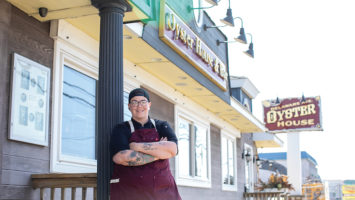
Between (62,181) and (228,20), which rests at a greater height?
(228,20)

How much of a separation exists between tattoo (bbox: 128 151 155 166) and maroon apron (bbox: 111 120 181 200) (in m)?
0.06

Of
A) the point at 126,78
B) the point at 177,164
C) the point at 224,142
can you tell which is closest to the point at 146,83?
the point at 126,78

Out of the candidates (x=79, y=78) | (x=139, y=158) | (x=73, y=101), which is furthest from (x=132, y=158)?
(x=79, y=78)

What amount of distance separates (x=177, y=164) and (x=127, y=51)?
3.50 meters

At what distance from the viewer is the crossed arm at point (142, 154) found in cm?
387

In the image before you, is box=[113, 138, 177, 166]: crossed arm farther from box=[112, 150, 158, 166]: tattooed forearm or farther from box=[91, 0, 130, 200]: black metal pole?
box=[91, 0, 130, 200]: black metal pole

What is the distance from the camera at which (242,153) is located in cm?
1627

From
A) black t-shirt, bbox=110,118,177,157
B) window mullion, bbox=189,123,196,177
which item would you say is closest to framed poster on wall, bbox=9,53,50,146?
black t-shirt, bbox=110,118,177,157

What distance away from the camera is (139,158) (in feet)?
12.7

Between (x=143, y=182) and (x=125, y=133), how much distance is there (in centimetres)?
44

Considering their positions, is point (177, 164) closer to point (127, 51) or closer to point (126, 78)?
point (126, 78)

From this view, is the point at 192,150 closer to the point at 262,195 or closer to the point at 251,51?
the point at 251,51

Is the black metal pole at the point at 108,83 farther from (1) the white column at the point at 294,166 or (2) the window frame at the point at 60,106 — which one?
(1) the white column at the point at 294,166

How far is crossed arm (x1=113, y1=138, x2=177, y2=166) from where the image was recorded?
387cm
